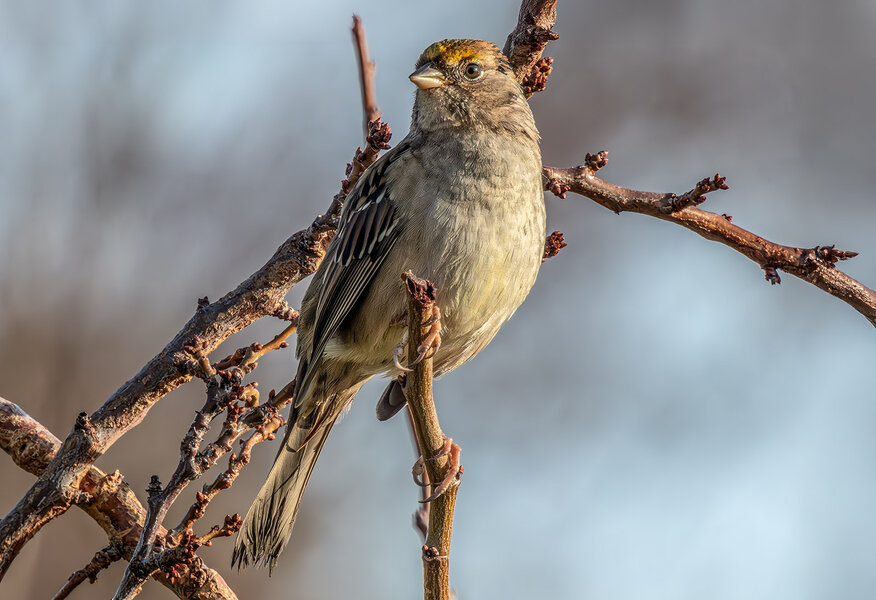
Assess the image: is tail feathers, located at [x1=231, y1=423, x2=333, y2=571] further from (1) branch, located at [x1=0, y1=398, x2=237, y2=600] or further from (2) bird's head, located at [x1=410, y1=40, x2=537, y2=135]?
(2) bird's head, located at [x1=410, y1=40, x2=537, y2=135]

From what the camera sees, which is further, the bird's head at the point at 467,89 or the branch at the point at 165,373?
the bird's head at the point at 467,89

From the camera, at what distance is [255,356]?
303 centimetres

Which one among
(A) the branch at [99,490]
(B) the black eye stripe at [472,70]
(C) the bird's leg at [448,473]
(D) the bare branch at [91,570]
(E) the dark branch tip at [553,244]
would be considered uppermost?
(B) the black eye stripe at [472,70]

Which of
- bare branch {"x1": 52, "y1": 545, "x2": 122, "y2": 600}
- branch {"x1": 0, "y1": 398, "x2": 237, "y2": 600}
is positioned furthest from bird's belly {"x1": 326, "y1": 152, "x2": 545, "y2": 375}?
bare branch {"x1": 52, "y1": 545, "x2": 122, "y2": 600}

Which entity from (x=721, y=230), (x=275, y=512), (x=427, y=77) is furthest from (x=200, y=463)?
(x=721, y=230)

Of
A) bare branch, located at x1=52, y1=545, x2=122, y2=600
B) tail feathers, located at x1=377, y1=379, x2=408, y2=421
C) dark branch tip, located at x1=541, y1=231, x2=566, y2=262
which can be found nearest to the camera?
bare branch, located at x1=52, y1=545, x2=122, y2=600

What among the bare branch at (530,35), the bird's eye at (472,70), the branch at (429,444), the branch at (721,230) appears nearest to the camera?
the branch at (429,444)

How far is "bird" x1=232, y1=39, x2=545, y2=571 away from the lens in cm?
333

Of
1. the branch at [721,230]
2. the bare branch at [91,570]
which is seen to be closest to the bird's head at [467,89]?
the branch at [721,230]

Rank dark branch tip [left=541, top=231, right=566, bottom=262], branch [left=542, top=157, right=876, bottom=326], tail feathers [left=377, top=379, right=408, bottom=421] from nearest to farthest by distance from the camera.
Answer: branch [left=542, top=157, right=876, bottom=326]
dark branch tip [left=541, top=231, right=566, bottom=262]
tail feathers [left=377, top=379, right=408, bottom=421]

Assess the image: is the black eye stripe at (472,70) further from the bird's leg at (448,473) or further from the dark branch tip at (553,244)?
the bird's leg at (448,473)

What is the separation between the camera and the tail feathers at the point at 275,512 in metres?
3.58

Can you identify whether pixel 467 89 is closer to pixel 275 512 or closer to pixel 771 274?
pixel 771 274

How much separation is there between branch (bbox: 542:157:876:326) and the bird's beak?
59cm
